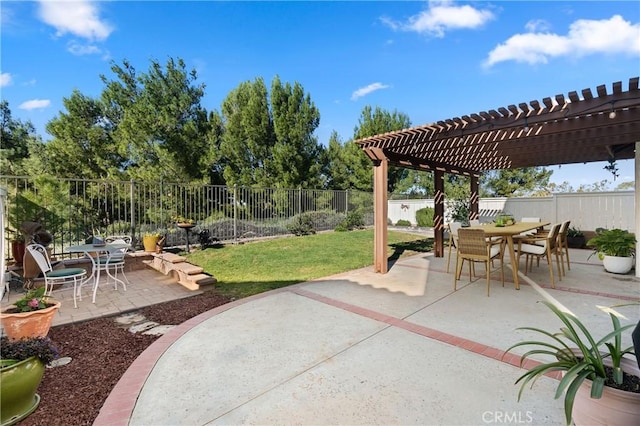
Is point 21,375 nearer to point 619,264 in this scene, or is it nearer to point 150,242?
point 150,242

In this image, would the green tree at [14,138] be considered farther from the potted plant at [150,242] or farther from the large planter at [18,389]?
the large planter at [18,389]

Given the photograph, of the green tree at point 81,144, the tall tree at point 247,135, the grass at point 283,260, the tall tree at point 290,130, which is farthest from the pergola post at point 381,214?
the green tree at point 81,144

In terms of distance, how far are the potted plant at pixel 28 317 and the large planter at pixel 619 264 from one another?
8.68 meters

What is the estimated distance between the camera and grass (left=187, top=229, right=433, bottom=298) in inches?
212

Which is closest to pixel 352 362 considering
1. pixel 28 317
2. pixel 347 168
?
pixel 28 317

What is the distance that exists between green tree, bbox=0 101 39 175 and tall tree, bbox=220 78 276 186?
32.7ft

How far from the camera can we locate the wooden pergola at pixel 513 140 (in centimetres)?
374

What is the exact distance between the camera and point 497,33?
689cm

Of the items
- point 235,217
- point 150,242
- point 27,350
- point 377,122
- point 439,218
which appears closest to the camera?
point 27,350

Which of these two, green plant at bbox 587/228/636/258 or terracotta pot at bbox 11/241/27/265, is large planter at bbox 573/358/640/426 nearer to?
green plant at bbox 587/228/636/258

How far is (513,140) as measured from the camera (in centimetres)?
571

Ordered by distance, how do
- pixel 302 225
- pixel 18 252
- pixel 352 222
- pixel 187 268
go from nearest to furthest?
pixel 187 268, pixel 18 252, pixel 302 225, pixel 352 222

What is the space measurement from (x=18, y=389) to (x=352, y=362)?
2275mm

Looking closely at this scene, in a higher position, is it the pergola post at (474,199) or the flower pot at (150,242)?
the pergola post at (474,199)
